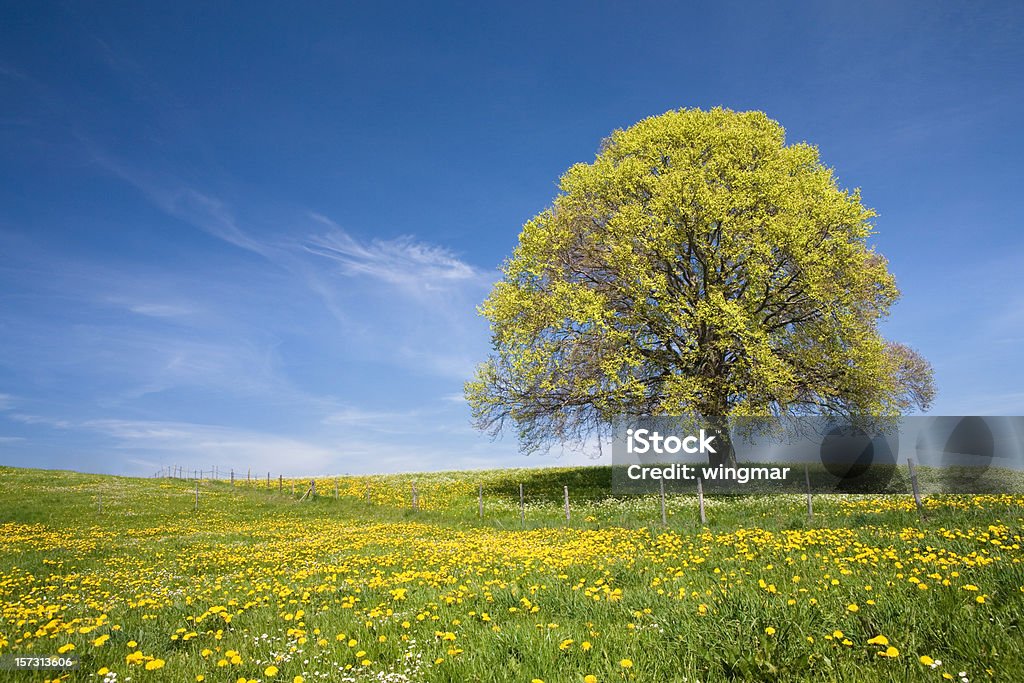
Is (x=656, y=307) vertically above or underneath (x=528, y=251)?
underneath

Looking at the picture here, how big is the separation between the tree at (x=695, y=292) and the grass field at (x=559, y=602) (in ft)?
20.0

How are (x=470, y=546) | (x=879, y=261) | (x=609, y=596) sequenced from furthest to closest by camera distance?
(x=879, y=261), (x=470, y=546), (x=609, y=596)

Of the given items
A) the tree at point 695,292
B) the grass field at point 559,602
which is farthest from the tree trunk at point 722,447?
the grass field at point 559,602

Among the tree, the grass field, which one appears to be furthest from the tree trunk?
the grass field

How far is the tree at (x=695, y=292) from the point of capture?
75.0 ft

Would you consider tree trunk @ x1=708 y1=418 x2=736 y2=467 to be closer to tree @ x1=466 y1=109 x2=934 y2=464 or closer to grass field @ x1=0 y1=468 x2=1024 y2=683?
tree @ x1=466 y1=109 x2=934 y2=464

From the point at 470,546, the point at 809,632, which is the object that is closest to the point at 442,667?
the point at 809,632

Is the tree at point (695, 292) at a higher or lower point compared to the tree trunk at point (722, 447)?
higher

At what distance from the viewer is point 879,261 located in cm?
2881

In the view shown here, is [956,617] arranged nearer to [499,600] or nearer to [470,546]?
[499,600]

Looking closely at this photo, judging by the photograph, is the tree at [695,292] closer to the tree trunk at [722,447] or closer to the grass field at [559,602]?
the tree trunk at [722,447]

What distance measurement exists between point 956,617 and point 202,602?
1051 centimetres

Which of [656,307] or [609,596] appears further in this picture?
[656,307]

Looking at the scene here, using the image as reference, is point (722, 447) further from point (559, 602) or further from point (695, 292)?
point (559, 602)
